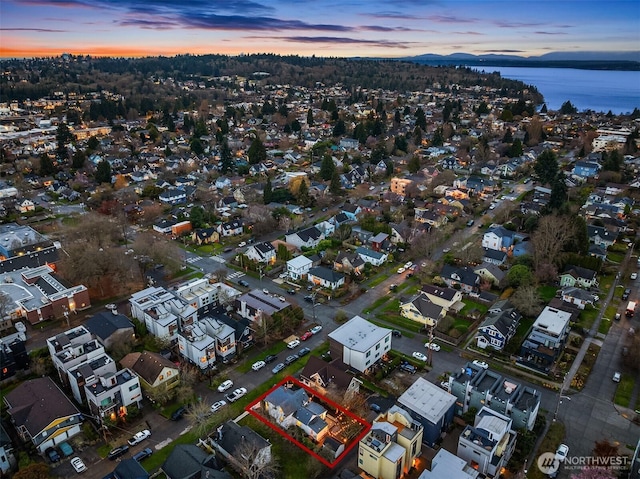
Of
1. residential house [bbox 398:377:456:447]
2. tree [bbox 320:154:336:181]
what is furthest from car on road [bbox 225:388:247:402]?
tree [bbox 320:154:336:181]

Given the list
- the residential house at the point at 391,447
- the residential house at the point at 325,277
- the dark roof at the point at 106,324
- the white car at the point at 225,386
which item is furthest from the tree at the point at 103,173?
the residential house at the point at 391,447

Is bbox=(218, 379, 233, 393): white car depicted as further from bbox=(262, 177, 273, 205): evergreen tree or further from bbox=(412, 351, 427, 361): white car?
bbox=(262, 177, 273, 205): evergreen tree

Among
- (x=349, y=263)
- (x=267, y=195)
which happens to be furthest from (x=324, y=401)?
(x=267, y=195)

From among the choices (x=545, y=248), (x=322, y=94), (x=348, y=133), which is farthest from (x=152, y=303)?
(x=322, y=94)

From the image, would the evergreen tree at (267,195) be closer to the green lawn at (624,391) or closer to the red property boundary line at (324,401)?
the red property boundary line at (324,401)

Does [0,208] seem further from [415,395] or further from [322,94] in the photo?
[322,94]
